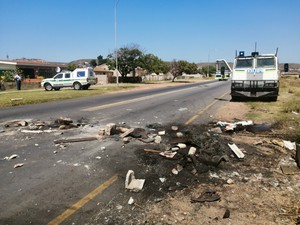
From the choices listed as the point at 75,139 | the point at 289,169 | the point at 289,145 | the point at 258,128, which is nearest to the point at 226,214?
the point at 289,169

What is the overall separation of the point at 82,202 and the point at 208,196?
183 centimetres

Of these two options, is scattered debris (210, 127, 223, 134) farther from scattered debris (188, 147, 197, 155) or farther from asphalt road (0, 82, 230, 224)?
asphalt road (0, 82, 230, 224)

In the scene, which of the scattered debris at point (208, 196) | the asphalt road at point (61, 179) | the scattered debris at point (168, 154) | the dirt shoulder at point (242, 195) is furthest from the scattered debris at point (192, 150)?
the scattered debris at point (208, 196)

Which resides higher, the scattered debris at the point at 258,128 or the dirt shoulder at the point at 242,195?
the scattered debris at the point at 258,128

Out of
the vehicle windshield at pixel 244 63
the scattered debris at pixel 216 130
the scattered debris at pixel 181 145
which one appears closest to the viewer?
the scattered debris at pixel 181 145

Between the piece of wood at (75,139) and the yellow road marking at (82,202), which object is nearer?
the yellow road marking at (82,202)

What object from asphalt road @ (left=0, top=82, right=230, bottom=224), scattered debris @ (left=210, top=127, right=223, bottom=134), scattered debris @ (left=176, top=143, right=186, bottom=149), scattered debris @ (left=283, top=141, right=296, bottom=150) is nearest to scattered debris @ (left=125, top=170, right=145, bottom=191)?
asphalt road @ (left=0, top=82, right=230, bottom=224)

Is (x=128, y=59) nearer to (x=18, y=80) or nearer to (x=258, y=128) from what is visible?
(x=18, y=80)

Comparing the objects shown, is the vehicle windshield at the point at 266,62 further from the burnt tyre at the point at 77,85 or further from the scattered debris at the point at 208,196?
the burnt tyre at the point at 77,85

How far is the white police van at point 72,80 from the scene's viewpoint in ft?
99.6

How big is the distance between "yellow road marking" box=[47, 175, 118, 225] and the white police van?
26635mm

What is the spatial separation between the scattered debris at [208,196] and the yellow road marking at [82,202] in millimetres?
1413

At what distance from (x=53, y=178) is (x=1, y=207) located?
1.07 meters

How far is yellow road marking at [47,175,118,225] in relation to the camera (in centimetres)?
358
